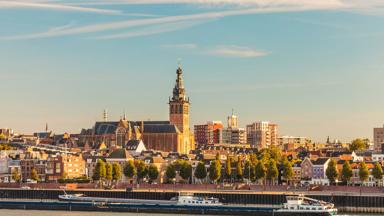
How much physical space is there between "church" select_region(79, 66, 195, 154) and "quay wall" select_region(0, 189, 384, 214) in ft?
191

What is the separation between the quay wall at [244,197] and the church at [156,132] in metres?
58.3

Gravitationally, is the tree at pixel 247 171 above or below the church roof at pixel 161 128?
below

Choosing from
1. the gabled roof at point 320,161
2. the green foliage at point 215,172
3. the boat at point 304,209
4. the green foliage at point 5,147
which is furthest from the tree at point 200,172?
the green foliage at point 5,147

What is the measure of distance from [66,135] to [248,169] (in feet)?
239

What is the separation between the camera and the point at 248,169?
117m

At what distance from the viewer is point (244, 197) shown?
Answer: 88.8 metres

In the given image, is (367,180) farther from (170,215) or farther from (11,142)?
(11,142)

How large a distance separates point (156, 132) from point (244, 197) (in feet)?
263

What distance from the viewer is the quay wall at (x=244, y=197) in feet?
268

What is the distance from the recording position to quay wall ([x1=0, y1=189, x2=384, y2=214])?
268 ft

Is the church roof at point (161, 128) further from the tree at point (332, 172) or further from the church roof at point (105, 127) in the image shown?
the tree at point (332, 172)

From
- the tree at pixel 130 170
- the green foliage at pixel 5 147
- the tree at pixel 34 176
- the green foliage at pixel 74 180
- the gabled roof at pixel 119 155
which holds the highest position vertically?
the green foliage at pixel 5 147

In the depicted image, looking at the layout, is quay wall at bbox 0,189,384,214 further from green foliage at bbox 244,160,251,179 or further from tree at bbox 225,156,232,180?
tree at bbox 225,156,232,180

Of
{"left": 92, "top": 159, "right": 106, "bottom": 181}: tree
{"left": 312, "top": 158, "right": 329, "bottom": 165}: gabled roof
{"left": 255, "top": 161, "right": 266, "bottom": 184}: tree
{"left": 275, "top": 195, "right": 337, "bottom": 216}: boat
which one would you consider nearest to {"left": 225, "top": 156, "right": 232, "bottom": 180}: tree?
{"left": 255, "top": 161, "right": 266, "bottom": 184}: tree
